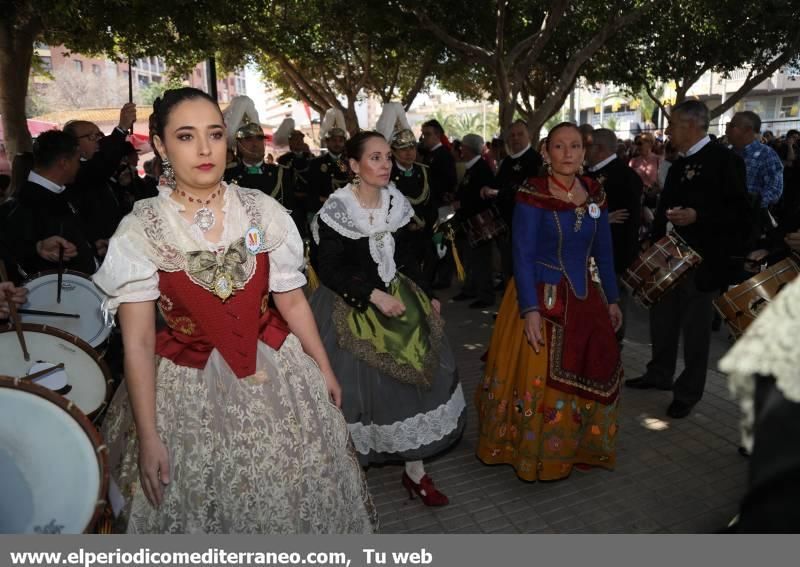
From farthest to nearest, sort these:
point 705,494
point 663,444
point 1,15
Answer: point 1,15 → point 663,444 → point 705,494

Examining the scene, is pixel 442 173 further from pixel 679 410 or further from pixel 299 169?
pixel 679 410

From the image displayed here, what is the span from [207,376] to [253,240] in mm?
526

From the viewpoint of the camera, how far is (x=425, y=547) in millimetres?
1907

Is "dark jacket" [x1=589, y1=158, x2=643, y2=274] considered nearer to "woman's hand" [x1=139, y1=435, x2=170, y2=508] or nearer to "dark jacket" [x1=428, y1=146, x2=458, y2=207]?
"dark jacket" [x1=428, y1=146, x2=458, y2=207]

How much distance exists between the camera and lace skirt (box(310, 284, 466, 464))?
11.4ft

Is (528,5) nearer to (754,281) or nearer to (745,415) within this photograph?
(754,281)

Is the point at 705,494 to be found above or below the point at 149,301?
below

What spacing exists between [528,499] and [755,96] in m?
46.5

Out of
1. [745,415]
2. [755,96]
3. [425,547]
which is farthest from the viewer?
[755,96]

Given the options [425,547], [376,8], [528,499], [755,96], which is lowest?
[528,499]

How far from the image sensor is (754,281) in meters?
3.31

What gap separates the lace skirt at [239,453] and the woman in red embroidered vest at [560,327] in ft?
5.49

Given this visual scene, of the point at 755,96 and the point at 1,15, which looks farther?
the point at 755,96

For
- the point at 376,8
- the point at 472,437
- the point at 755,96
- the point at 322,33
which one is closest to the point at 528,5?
the point at 376,8
